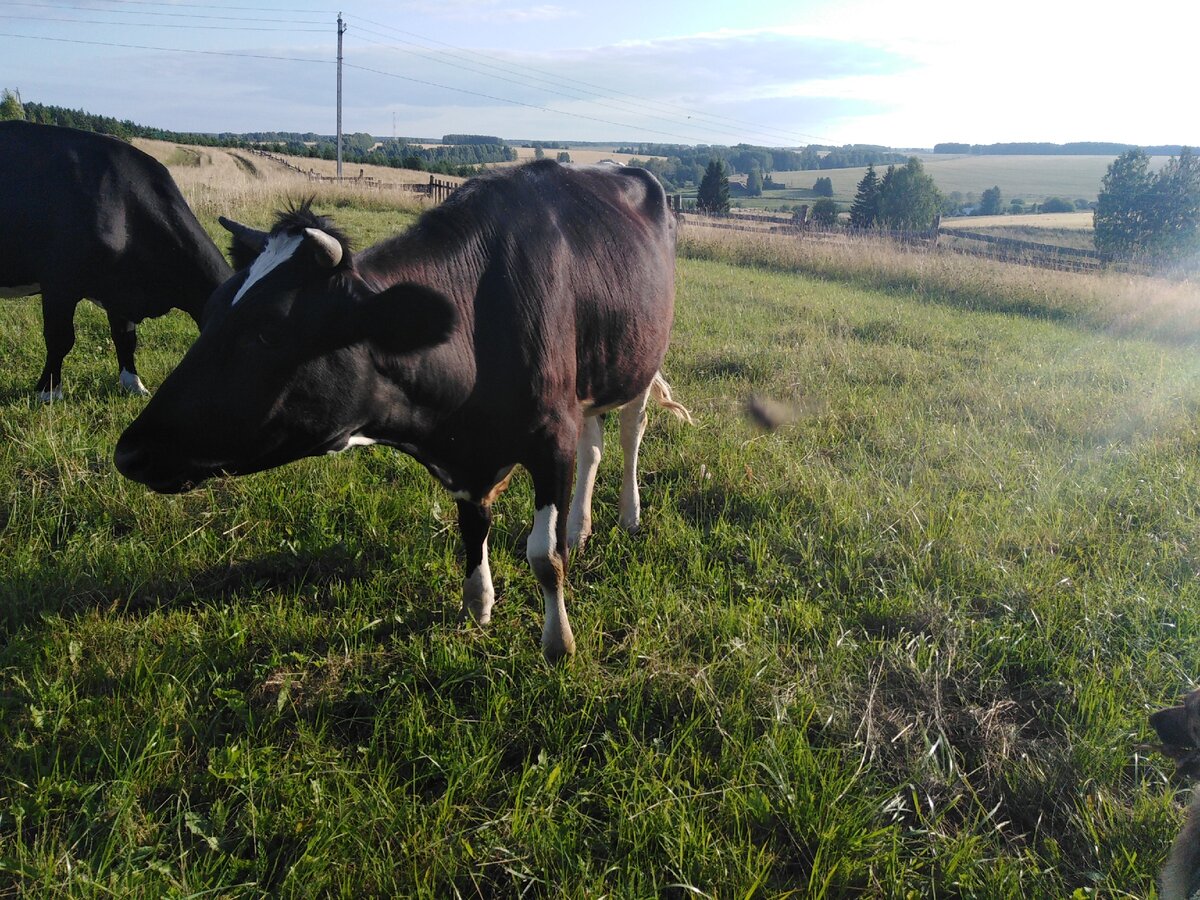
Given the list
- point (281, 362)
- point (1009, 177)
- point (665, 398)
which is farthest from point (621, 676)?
point (1009, 177)

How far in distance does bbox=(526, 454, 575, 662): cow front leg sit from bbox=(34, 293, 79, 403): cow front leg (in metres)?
4.57

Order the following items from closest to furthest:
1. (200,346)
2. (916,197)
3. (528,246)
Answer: (200,346) → (528,246) → (916,197)

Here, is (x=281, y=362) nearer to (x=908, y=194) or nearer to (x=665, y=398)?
(x=665, y=398)

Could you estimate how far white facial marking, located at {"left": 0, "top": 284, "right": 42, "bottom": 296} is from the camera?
6.18 metres

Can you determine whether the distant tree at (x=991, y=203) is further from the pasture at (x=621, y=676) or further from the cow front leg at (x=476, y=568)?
the cow front leg at (x=476, y=568)

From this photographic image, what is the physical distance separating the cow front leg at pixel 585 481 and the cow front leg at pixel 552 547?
75 cm

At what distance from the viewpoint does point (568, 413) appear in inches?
121

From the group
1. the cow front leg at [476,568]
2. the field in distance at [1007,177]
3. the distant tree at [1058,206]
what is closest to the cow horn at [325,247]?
the cow front leg at [476,568]

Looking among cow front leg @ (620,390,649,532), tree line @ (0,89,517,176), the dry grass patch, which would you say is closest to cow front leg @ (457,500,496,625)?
cow front leg @ (620,390,649,532)

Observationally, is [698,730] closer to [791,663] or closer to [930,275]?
[791,663]

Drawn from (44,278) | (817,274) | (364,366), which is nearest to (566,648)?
(364,366)

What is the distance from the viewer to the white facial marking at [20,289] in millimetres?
6176

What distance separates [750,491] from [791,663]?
1.61 m

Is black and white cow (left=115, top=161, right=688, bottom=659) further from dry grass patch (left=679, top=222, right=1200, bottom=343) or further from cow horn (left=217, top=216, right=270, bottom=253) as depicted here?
dry grass patch (left=679, top=222, right=1200, bottom=343)
